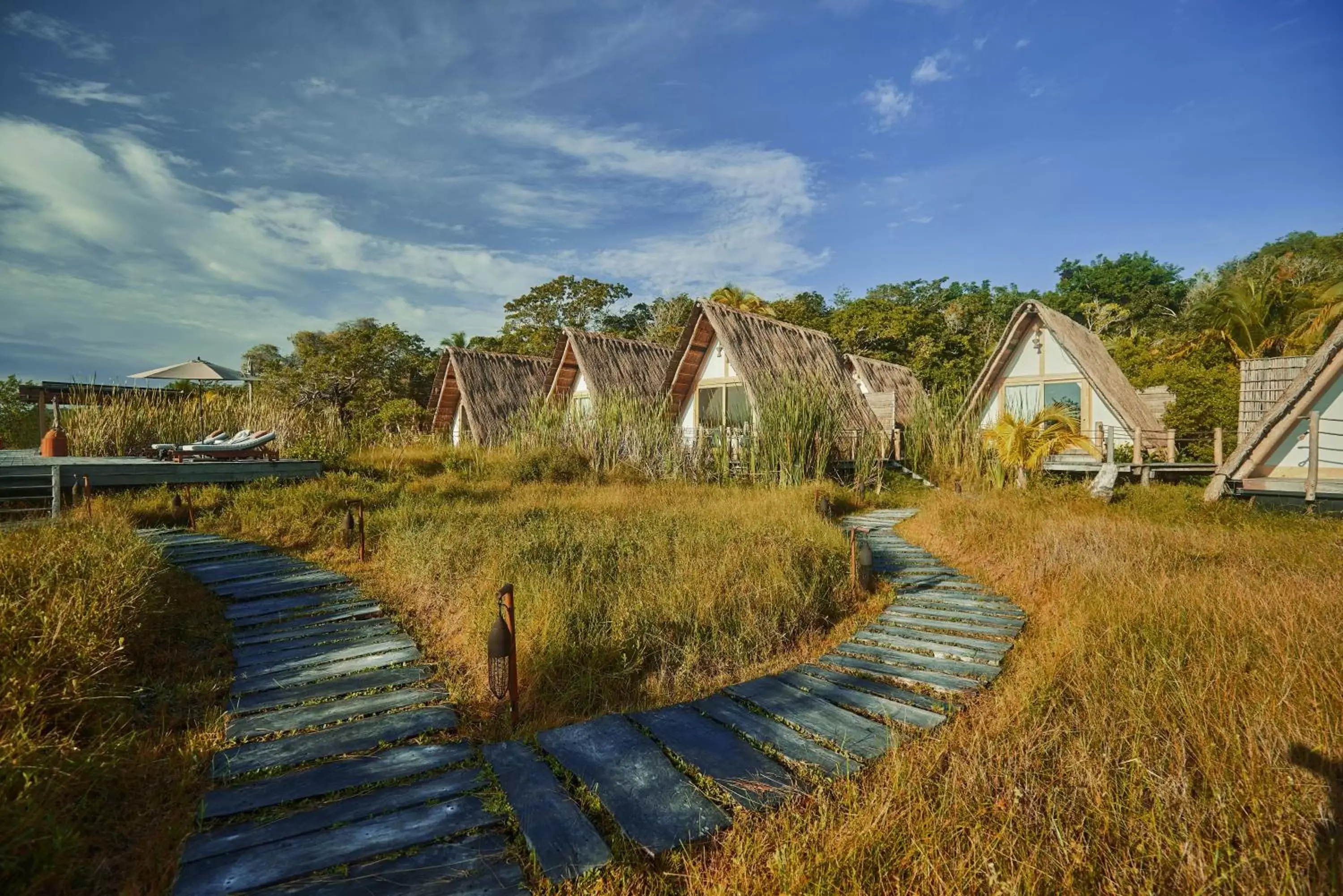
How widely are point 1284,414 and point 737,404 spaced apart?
391 inches

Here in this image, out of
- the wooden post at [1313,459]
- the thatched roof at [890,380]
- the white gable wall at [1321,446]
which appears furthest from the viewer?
the thatched roof at [890,380]

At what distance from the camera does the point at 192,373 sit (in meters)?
15.4

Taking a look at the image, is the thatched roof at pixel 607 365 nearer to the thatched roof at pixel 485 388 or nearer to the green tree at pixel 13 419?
the thatched roof at pixel 485 388

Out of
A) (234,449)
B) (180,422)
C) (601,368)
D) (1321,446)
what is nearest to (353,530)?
(234,449)

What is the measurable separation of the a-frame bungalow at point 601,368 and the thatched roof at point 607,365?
0.04 feet

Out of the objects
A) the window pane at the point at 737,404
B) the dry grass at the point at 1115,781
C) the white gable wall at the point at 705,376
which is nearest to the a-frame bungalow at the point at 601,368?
the white gable wall at the point at 705,376

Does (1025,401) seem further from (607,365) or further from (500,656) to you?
(500,656)

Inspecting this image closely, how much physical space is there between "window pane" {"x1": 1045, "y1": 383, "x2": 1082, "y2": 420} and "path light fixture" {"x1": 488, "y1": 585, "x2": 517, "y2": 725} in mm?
14462

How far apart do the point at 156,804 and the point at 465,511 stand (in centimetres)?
542

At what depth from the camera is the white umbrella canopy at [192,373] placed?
15078 mm

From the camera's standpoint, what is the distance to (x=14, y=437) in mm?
17188

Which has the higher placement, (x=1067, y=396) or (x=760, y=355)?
(x=760, y=355)

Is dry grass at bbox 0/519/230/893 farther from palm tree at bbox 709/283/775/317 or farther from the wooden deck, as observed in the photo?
palm tree at bbox 709/283/775/317

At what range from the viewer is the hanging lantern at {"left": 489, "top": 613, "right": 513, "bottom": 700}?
314 cm
